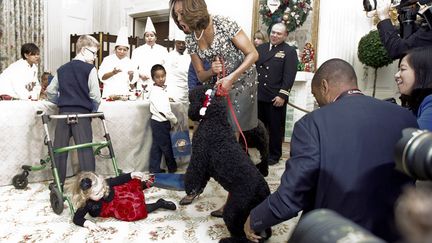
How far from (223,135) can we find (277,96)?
2.02 m

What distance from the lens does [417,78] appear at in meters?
1.68

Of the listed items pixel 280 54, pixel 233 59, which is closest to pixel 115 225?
pixel 233 59

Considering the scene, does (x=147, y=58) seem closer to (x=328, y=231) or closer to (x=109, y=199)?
(x=109, y=199)

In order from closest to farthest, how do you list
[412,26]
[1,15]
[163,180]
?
1. [412,26]
2. [163,180]
3. [1,15]

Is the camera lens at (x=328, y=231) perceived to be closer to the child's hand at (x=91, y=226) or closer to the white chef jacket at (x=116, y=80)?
the child's hand at (x=91, y=226)

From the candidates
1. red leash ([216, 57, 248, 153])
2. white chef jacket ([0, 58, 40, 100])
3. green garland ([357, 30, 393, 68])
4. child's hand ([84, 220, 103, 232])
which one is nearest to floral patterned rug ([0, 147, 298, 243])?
child's hand ([84, 220, 103, 232])

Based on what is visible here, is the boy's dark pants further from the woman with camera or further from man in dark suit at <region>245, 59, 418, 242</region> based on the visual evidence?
man in dark suit at <region>245, 59, 418, 242</region>

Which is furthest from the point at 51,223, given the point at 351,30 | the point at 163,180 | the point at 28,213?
the point at 351,30

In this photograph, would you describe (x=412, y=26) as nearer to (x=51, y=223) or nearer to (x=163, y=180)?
(x=163, y=180)

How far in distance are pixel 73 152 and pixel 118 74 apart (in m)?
1.33

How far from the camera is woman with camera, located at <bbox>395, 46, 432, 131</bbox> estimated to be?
1.65 meters

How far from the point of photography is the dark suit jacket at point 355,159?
3.96 feet

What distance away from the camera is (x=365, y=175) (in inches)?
47.8

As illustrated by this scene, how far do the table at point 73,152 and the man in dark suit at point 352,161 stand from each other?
2457 millimetres
